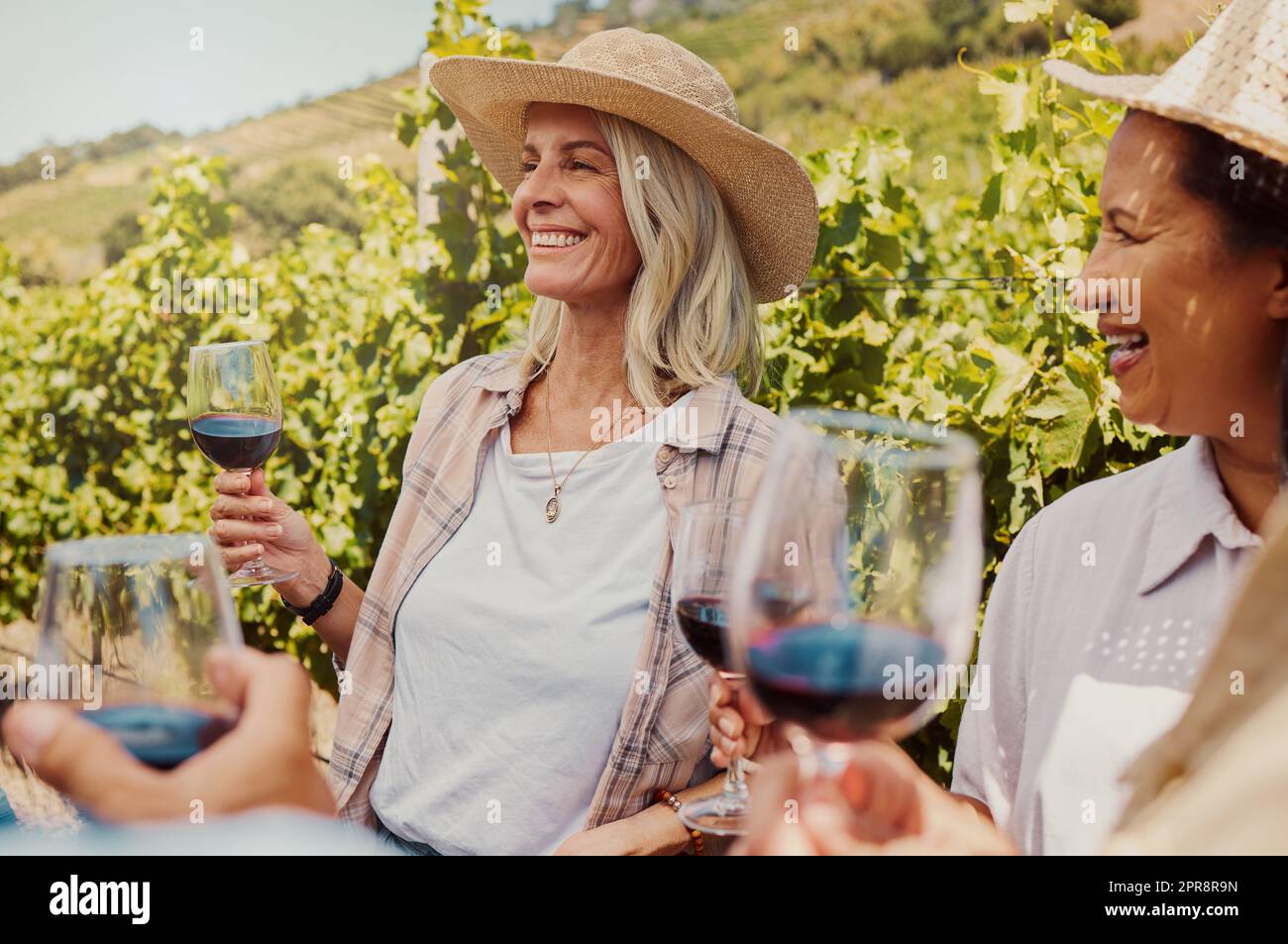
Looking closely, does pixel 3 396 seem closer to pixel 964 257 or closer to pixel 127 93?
pixel 964 257

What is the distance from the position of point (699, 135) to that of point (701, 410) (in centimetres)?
53

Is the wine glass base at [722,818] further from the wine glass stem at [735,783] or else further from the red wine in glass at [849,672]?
the red wine in glass at [849,672]

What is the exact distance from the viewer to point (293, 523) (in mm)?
2242

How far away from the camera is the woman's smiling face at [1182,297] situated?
1408mm

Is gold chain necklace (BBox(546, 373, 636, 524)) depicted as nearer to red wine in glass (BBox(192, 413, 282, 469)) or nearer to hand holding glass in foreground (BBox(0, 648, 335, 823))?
red wine in glass (BBox(192, 413, 282, 469))

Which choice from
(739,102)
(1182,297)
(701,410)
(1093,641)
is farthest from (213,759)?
(739,102)

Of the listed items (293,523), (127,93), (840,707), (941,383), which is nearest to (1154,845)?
(840,707)

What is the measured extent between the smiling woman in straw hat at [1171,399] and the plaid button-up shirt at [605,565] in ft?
1.92

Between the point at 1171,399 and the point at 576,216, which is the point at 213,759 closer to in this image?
the point at 1171,399

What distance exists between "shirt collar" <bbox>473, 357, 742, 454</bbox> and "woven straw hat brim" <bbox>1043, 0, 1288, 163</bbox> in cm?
93

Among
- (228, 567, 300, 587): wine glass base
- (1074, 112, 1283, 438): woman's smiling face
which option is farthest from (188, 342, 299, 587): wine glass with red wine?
(1074, 112, 1283, 438): woman's smiling face

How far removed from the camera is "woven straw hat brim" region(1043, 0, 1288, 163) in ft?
4.07

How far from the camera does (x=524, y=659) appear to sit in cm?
203

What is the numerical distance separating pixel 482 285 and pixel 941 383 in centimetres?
150
